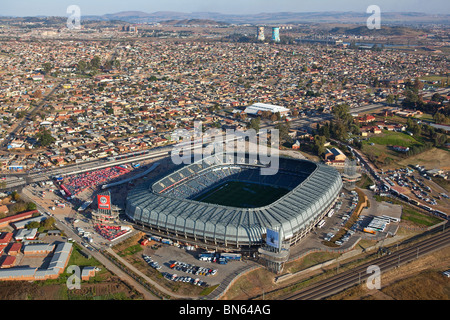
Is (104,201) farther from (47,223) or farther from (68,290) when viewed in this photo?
(68,290)

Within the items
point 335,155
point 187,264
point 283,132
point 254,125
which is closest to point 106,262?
point 187,264

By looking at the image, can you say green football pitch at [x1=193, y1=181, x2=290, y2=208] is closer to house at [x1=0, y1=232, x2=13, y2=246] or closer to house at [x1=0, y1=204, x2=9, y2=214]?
house at [x1=0, y1=232, x2=13, y2=246]

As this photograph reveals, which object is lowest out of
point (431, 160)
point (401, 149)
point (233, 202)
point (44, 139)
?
point (233, 202)

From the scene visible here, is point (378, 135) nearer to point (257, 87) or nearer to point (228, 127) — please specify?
point (228, 127)

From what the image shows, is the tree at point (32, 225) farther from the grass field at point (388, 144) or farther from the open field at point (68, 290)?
the grass field at point (388, 144)

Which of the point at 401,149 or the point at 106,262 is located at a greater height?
the point at 401,149

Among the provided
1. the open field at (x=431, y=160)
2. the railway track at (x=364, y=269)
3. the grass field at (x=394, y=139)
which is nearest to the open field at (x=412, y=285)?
the railway track at (x=364, y=269)

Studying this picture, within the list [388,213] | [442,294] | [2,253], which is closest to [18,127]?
[2,253]
